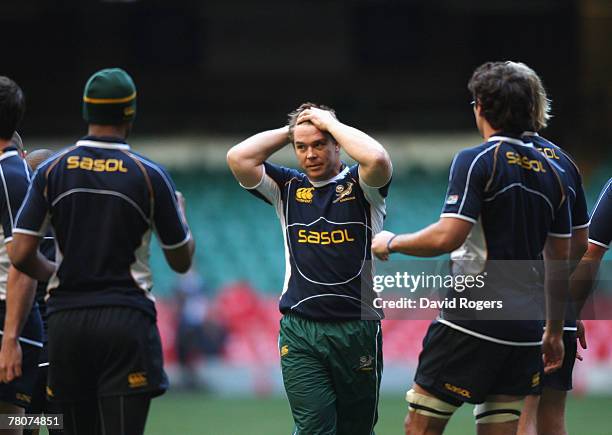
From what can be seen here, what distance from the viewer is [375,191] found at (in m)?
5.96

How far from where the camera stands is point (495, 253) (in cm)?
510

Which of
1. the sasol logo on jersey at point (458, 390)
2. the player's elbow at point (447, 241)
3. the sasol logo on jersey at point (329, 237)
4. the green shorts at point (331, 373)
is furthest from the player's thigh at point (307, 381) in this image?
the player's elbow at point (447, 241)

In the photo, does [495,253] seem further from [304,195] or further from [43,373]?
[43,373]

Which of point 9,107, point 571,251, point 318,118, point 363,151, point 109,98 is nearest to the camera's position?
point 109,98

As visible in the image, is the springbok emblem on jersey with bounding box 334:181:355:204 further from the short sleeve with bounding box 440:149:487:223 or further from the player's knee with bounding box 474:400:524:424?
the player's knee with bounding box 474:400:524:424

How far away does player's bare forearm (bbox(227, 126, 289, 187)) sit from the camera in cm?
622

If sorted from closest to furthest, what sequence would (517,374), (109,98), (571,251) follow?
(109,98) < (517,374) < (571,251)

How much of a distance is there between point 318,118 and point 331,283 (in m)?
0.96

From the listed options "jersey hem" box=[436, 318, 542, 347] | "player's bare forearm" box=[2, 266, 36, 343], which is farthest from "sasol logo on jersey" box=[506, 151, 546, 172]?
"player's bare forearm" box=[2, 266, 36, 343]

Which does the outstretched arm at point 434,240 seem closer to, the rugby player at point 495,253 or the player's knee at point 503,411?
the rugby player at point 495,253

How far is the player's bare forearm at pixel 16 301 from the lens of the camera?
16.9 ft

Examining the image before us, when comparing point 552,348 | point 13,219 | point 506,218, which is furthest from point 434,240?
point 13,219

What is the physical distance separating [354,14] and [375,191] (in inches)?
→ 713

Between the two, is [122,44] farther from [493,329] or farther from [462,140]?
[493,329]
